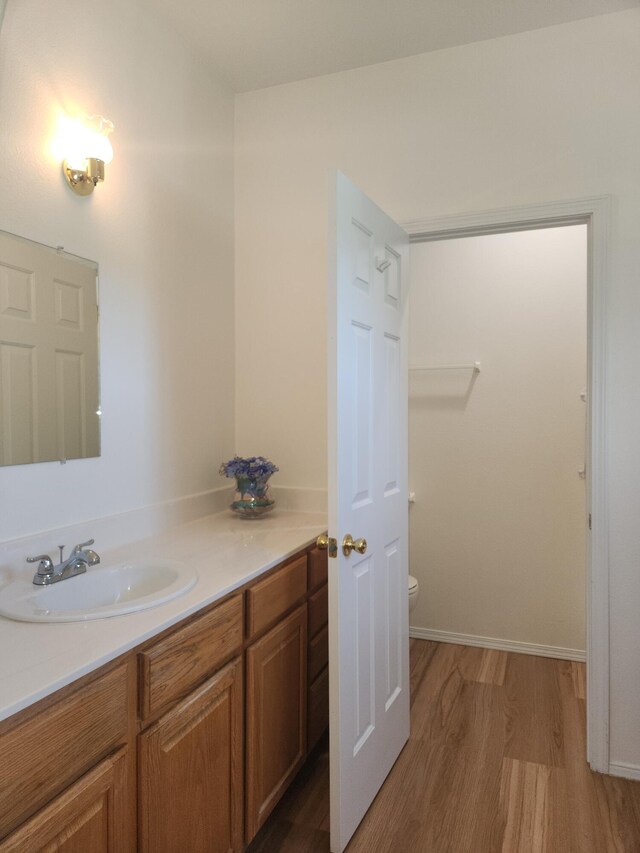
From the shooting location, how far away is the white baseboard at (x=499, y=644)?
2.95m

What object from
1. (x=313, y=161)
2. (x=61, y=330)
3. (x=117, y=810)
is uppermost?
(x=313, y=161)

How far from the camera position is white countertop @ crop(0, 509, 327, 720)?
0.97 m

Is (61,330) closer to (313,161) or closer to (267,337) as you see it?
(267,337)

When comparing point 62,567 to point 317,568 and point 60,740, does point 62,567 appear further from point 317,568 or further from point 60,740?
point 317,568

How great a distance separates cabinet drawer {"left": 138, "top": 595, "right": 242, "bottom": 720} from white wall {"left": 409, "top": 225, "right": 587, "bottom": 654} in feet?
6.24

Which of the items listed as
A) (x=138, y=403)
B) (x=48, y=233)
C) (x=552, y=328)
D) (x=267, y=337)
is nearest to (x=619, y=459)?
(x=552, y=328)

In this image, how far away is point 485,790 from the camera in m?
1.95

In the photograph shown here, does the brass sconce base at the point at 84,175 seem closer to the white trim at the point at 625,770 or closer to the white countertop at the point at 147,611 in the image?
the white countertop at the point at 147,611

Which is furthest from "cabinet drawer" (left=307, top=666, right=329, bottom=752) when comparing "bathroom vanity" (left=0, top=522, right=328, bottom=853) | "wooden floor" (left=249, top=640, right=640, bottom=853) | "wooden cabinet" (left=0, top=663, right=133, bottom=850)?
"wooden cabinet" (left=0, top=663, right=133, bottom=850)

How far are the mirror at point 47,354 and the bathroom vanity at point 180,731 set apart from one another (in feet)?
1.93

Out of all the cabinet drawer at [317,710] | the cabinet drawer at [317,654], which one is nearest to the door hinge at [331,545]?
the cabinet drawer at [317,654]

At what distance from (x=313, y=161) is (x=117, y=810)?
234cm

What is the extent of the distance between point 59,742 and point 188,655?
377 mm

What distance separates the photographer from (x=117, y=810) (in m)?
1.10
